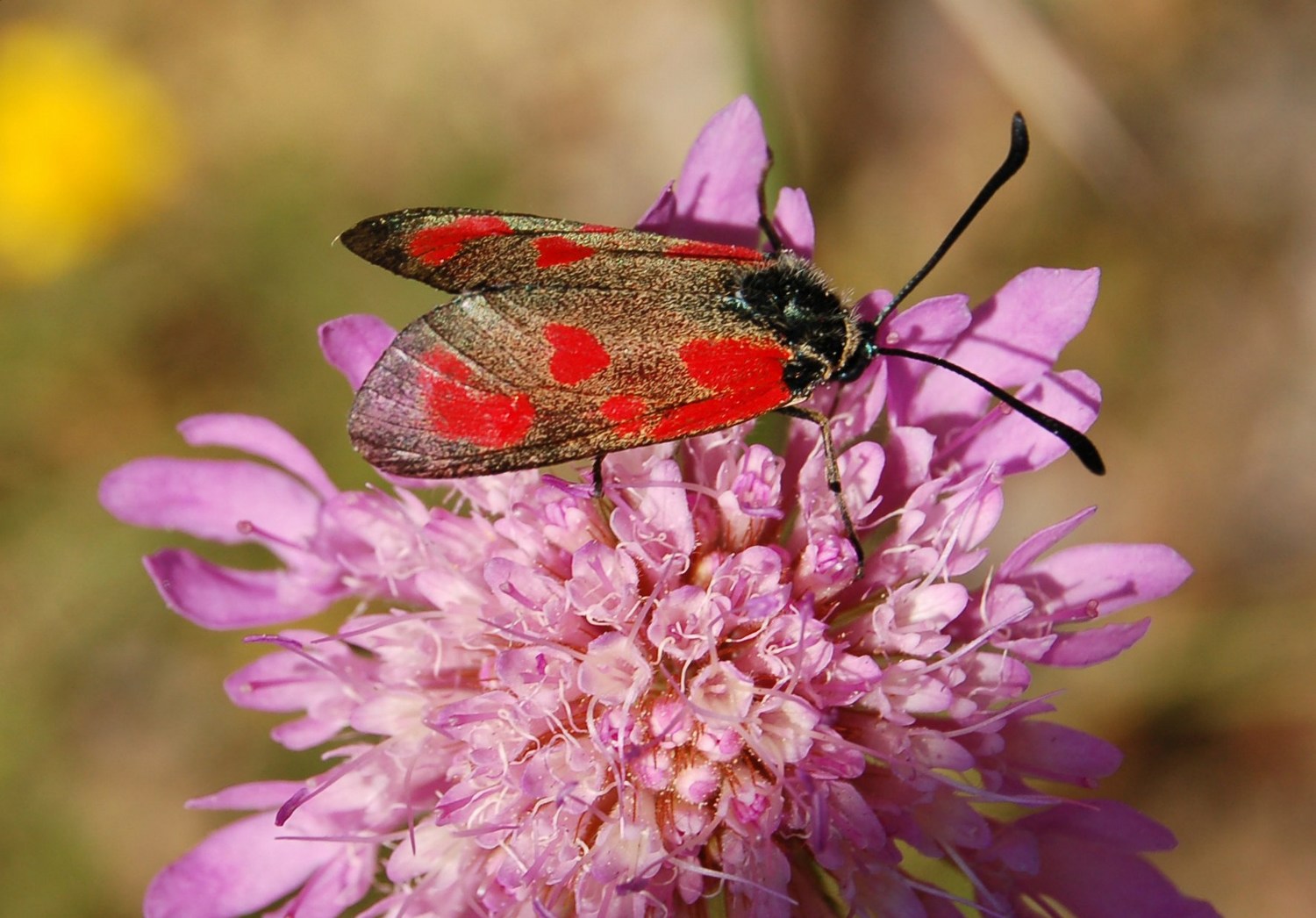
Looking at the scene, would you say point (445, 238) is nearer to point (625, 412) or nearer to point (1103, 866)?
point (625, 412)

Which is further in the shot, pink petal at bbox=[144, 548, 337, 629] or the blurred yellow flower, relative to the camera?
the blurred yellow flower

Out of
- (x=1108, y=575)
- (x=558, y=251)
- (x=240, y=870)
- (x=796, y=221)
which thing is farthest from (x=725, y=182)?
(x=240, y=870)

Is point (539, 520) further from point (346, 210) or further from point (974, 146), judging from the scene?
point (974, 146)

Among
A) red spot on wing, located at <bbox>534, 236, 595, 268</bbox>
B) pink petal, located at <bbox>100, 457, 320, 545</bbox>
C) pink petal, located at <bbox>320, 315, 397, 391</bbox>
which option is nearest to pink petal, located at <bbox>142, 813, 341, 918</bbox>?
pink petal, located at <bbox>100, 457, 320, 545</bbox>

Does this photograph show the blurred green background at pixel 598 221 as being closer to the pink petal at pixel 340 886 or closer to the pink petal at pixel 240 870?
the pink petal at pixel 240 870

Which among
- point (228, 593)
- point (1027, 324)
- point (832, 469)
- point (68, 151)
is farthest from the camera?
point (68, 151)

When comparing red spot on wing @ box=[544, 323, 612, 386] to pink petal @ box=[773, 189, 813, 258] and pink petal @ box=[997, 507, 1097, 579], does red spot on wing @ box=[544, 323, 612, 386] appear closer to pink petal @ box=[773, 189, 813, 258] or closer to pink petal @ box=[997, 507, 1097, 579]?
pink petal @ box=[773, 189, 813, 258]
